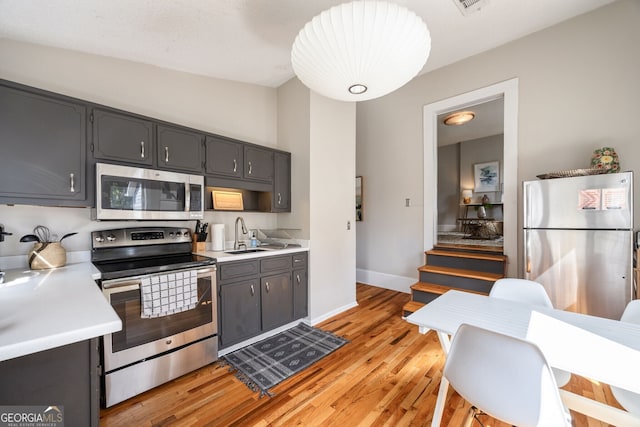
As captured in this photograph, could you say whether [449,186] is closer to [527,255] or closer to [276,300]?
[527,255]

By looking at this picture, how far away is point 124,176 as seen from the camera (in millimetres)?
1970

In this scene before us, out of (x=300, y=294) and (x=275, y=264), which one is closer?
(x=275, y=264)

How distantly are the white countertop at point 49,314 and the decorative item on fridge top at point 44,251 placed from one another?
0.23 meters

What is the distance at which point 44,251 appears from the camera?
1.77m

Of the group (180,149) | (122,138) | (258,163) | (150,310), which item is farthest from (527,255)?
(122,138)

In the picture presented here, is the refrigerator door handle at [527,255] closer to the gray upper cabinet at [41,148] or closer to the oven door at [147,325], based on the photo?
the oven door at [147,325]

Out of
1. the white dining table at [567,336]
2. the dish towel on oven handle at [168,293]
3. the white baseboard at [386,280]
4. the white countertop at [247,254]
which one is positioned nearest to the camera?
the white dining table at [567,336]

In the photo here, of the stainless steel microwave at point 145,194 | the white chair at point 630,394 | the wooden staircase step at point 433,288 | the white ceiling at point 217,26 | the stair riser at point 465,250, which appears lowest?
the wooden staircase step at point 433,288

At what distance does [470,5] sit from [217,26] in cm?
217

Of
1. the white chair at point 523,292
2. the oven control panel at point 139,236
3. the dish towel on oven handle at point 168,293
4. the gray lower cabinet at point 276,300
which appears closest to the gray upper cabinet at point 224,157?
the oven control panel at point 139,236

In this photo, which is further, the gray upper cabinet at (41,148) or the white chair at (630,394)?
the gray upper cabinet at (41,148)

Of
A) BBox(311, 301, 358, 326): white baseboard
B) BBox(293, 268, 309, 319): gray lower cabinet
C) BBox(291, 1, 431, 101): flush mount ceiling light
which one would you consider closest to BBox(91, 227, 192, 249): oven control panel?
BBox(293, 268, 309, 319): gray lower cabinet

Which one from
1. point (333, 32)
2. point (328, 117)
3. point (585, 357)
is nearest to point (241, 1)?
point (333, 32)

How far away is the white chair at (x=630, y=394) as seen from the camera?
3.78 feet
